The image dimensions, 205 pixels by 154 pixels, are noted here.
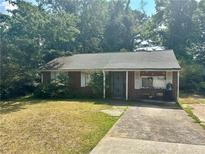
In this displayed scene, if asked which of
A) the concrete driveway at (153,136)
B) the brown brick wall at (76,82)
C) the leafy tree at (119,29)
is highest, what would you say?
the leafy tree at (119,29)

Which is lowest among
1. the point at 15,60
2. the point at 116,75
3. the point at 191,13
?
the point at 116,75

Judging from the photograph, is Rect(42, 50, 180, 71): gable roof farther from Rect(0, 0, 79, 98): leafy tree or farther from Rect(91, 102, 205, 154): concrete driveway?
Rect(91, 102, 205, 154): concrete driveway

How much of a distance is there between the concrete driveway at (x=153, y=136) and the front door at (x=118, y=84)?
308 inches

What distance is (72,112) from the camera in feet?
40.7

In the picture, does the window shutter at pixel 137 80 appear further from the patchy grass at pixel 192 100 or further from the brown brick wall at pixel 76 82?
the brown brick wall at pixel 76 82

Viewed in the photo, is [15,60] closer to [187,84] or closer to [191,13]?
[187,84]

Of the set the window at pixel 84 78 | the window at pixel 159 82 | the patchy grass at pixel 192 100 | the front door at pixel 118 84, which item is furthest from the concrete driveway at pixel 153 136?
the window at pixel 84 78

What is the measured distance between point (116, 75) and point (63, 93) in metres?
4.27

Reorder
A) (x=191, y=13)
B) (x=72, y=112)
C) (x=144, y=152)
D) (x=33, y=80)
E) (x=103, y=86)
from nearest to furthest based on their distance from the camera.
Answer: (x=144, y=152) < (x=72, y=112) < (x=103, y=86) < (x=33, y=80) < (x=191, y=13)

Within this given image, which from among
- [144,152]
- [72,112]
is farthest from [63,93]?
[144,152]

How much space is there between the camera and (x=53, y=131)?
8.65 meters

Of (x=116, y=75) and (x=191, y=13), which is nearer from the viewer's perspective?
(x=116, y=75)

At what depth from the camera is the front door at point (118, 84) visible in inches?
761

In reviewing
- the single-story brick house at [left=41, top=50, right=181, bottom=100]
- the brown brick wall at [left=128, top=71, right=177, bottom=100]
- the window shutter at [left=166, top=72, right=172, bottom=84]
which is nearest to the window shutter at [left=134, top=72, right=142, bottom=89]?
the single-story brick house at [left=41, top=50, right=181, bottom=100]
